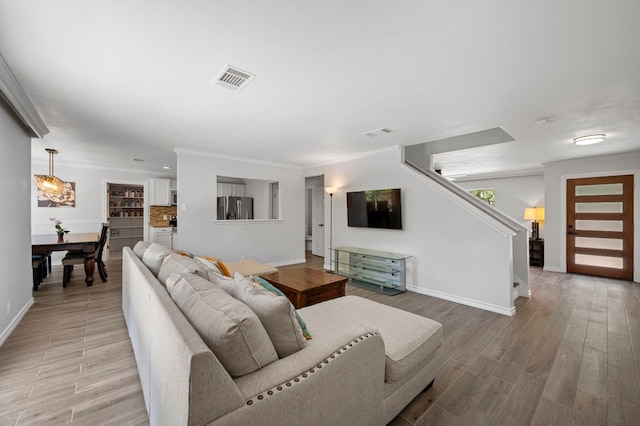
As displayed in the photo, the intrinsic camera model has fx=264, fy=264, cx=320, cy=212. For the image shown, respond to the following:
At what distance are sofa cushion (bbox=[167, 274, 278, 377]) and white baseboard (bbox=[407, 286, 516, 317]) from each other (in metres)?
3.43

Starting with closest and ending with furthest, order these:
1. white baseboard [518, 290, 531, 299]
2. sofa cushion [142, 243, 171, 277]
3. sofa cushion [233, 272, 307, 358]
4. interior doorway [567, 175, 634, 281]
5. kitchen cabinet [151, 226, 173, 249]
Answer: sofa cushion [233, 272, 307, 358] → sofa cushion [142, 243, 171, 277] → white baseboard [518, 290, 531, 299] → interior doorway [567, 175, 634, 281] → kitchen cabinet [151, 226, 173, 249]

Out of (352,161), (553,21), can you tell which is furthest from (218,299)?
(352,161)

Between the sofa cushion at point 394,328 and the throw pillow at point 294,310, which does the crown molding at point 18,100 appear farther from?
the sofa cushion at point 394,328

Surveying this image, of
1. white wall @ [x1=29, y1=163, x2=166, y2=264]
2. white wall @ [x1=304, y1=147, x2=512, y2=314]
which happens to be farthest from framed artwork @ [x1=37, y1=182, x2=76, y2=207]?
white wall @ [x1=304, y1=147, x2=512, y2=314]

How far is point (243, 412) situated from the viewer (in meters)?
0.91

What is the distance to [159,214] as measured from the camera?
7348mm

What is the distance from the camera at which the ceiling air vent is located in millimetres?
2094

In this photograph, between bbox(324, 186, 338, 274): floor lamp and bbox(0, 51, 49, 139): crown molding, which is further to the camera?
bbox(324, 186, 338, 274): floor lamp

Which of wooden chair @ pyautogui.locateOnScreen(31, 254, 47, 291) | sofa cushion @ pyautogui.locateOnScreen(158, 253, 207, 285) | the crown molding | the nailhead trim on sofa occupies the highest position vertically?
the crown molding

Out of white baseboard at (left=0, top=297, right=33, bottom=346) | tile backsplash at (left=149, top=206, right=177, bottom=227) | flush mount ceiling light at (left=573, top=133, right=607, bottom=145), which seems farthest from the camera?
tile backsplash at (left=149, top=206, right=177, bottom=227)

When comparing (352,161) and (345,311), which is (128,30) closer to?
(345,311)

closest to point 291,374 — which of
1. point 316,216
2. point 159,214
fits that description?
point 316,216

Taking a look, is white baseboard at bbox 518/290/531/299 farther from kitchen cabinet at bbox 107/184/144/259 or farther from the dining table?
kitchen cabinet at bbox 107/184/144/259

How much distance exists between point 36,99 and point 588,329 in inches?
251
